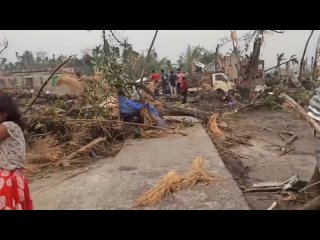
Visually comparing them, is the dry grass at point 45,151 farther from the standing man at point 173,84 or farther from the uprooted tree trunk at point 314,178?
the standing man at point 173,84

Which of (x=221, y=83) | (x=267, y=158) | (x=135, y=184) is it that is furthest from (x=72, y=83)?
(x=221, y=83)

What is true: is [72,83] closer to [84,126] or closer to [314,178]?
[84,126]

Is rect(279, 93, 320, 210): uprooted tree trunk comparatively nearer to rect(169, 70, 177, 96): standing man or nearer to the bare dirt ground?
the bare dirt ground

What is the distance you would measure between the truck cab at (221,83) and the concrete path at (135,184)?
12.8 metres

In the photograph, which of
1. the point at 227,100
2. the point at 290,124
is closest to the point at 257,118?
the point at 290,124

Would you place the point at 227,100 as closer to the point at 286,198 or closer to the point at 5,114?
the point at 286,198

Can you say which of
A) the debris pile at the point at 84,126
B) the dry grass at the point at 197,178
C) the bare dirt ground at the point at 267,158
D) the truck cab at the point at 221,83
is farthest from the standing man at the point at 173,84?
the dry grass at the point at 197,178

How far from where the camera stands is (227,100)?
1627 cm

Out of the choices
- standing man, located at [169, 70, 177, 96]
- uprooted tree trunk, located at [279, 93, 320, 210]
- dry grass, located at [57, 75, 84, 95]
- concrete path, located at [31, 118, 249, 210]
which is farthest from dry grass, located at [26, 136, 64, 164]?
standing man, located at [169, 70, 177, 96]

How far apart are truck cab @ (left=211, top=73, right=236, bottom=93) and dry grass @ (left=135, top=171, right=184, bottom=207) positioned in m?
14.9

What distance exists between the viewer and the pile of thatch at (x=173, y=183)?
3871 mm

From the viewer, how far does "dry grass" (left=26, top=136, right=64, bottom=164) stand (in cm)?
589
